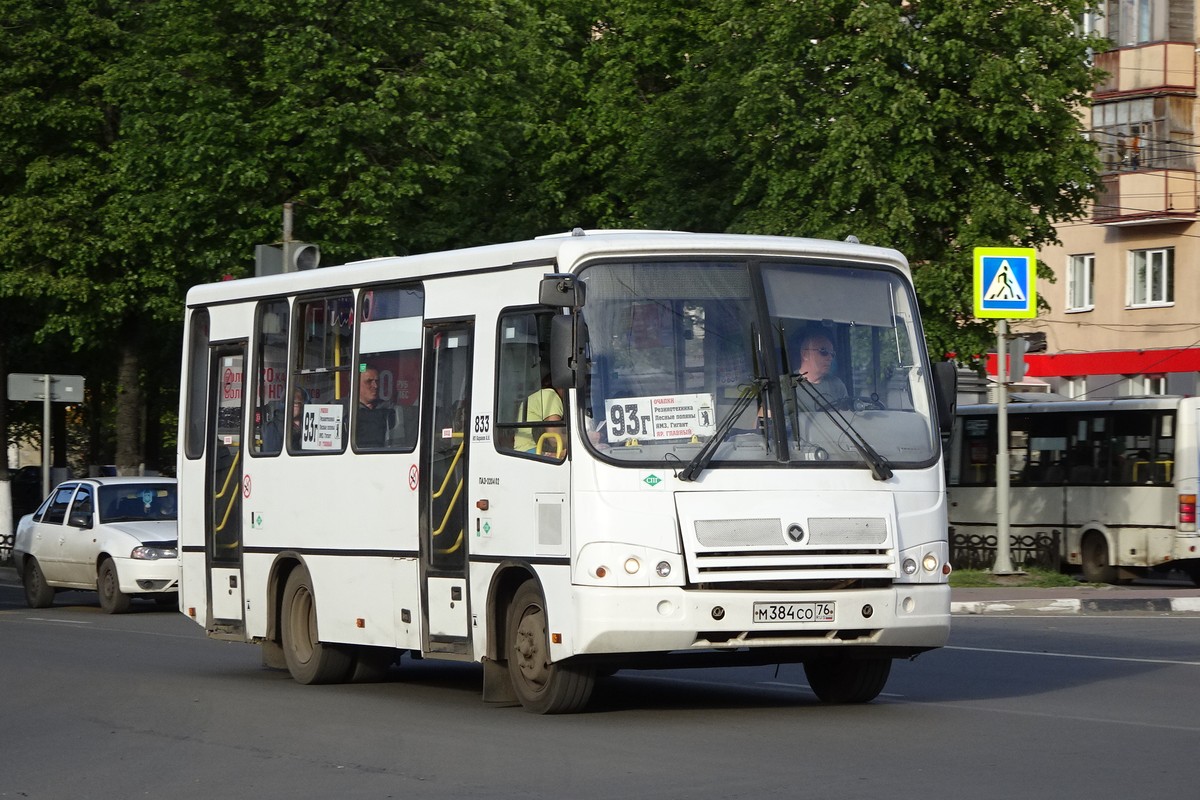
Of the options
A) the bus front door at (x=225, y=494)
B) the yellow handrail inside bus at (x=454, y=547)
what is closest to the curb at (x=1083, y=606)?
the bus front door at (x=225, y=494)

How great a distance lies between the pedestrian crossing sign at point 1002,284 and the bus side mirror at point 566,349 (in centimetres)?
1435

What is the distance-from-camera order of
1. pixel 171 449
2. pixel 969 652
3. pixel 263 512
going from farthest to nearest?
1. pixel 171 449
2. pixel 969 652
3. pixel 263 512

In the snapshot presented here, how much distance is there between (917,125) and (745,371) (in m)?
23.6

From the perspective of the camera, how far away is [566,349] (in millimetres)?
11406

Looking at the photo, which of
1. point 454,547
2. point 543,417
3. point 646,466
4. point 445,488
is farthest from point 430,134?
point 646,466

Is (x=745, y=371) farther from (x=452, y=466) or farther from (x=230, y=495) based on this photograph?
(x=230, y=495)

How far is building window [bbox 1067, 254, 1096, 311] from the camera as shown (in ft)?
176

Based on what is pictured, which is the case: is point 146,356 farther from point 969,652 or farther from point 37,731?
point 37,731

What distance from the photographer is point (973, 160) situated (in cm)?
3616

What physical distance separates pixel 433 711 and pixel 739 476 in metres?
2.76

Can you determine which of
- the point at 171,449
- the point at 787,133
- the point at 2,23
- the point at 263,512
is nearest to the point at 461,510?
the point at 263,512

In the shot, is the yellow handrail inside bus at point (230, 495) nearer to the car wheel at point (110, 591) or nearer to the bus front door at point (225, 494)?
the bus front door at point (225, 494)

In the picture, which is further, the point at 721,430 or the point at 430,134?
the point at 430,134

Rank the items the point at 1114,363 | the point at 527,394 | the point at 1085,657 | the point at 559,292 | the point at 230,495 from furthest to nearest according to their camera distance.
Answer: the point at 1114,363, the point at 1085,657, the point at 230,495, the point at 527,394, the point at 559,292
